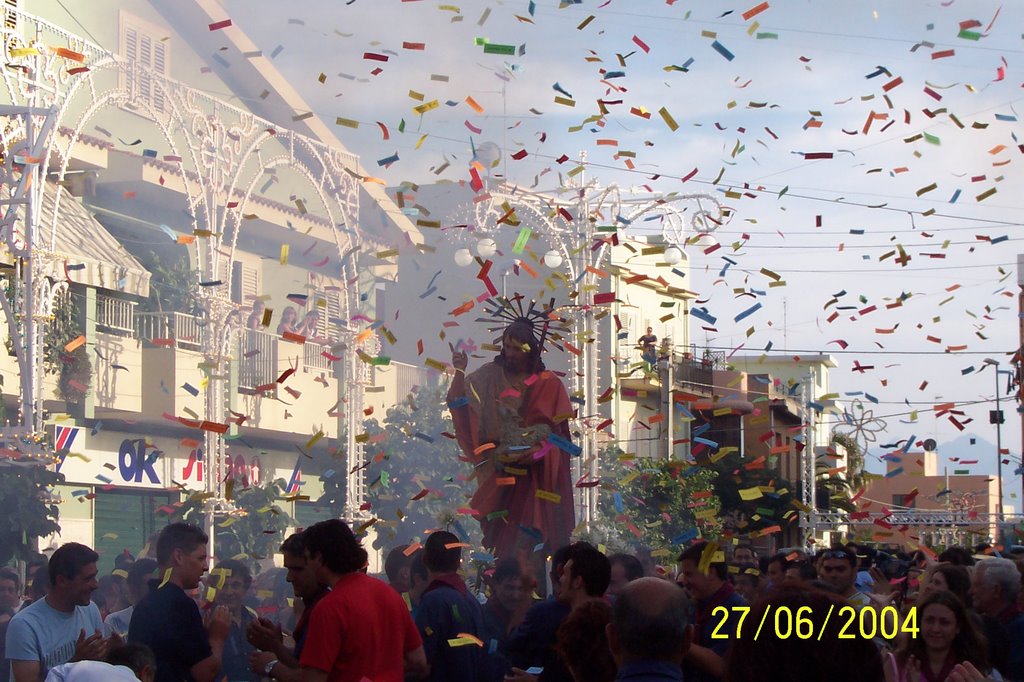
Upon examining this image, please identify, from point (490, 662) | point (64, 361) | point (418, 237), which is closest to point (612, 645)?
point (490, 662)

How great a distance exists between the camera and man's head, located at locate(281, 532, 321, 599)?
5605mm

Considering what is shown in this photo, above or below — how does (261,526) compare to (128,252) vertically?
below

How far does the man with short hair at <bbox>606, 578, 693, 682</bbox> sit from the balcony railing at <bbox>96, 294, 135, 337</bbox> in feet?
57.1

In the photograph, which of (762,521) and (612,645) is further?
(762,521)

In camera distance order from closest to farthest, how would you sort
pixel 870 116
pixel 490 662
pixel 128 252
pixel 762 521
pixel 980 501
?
1. pixel 490 662
2. pixel 870 116
3. pixel 128 252
4. pixel 762 521
5. pixel 980 501

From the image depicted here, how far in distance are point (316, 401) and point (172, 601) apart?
18.8m

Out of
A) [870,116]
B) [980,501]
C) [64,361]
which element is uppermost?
A: [870,116]

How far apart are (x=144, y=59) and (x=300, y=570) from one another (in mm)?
13622

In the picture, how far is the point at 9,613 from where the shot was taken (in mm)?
8820

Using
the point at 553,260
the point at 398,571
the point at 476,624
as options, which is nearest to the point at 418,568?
the point at 398,571

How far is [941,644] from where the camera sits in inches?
222

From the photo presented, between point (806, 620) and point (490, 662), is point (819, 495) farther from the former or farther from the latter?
point (806, 620)

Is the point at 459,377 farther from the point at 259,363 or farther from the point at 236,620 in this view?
the point at 259,363

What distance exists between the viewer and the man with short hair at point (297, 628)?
218 inches
